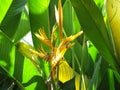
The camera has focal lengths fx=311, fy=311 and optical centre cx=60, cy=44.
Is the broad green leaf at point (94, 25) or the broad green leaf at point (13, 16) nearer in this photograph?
the broad green leaf at point (94, 25)

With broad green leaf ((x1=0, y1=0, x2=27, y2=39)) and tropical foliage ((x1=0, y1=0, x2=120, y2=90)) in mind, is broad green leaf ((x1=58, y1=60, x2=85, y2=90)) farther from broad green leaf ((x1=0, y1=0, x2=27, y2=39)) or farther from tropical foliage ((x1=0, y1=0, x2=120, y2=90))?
broad green leaf ((x1=0, y1=0, x2=27, y2=39))

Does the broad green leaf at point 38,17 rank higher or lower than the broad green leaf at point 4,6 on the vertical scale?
lower

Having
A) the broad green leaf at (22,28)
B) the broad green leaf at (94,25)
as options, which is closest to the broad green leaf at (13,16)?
the broad green leaf at (22,28)

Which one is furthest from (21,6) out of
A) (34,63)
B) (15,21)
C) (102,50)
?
(102,50)

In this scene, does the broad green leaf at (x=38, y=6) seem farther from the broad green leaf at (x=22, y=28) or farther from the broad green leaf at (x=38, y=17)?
the broad green leaf at (x=22, y=28)

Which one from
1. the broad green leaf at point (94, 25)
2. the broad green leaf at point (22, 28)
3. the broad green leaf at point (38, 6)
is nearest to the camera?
the broad green leaf at point (94, 25)

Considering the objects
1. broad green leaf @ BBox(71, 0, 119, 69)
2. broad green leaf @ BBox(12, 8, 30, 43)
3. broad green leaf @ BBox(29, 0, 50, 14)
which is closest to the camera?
broad green leaf @ BBox(71, 0, 119, 69)

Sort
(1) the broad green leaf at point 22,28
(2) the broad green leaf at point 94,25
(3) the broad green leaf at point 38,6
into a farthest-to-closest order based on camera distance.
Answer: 1. (1) the broad green leaf at point 22,28
2. (3) the broad green leaf at point 38,6
3. (2) the broad green leaf at point 94,25

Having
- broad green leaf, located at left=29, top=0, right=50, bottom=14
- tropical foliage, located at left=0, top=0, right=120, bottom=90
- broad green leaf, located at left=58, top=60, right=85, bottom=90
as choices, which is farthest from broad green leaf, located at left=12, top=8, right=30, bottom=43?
broad green leaf, located at left=58, top=60, right=85, bottom=90

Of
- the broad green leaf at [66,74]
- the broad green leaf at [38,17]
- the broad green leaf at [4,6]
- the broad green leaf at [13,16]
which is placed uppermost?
the broad green leaf at [4,6]
